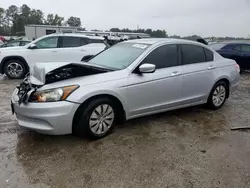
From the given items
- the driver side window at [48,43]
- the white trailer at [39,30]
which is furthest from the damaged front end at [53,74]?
the white trailer at [39,30]

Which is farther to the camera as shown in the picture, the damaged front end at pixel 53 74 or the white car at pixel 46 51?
the white car at pixel 46 51

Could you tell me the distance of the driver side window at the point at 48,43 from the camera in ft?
26.7

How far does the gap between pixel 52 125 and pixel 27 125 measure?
1.30 ft

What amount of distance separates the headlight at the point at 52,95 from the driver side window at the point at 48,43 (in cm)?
Result: 561

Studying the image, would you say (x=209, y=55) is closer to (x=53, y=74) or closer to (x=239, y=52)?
(x=53, y=74)

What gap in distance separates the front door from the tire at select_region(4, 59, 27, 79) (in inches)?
224

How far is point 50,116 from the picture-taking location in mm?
2984

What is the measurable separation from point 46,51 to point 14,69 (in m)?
1.24

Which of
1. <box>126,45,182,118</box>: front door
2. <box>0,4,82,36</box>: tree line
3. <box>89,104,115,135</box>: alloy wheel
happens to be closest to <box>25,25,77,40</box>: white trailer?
<box>126,45,182,118</box>: front door

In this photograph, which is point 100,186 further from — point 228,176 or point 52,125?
point 228,176

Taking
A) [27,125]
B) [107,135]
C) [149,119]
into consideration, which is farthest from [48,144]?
[149,119]

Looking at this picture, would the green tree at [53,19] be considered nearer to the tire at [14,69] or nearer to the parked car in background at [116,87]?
the tire at [14,69]

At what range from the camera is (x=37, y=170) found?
2.70 m

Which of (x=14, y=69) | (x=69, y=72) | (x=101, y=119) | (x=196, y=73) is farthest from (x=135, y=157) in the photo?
(x=14, y=69)
